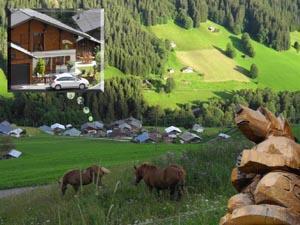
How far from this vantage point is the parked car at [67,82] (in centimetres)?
2622

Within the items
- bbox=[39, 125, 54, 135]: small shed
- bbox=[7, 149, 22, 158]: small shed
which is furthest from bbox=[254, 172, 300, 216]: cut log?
bbox=[39, 125, 54, 135]: small shed

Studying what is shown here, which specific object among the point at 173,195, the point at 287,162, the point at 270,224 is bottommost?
the point at 173,195

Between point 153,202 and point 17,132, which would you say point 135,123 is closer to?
point 17,132

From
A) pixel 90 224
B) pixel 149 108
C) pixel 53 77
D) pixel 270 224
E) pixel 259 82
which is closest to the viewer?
pixel 270 224

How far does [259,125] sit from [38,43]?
23.8m

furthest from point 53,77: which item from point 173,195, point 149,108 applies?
point 149,108

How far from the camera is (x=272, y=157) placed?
91.0 inches

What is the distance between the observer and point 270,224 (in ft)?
6.93

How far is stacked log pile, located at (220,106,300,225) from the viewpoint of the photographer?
2.14 m

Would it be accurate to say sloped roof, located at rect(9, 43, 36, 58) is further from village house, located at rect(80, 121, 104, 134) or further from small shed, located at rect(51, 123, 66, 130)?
small shed, located at rect(51, 123, 66, 130)

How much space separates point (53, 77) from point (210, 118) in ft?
351

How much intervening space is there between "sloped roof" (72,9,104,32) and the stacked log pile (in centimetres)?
2491

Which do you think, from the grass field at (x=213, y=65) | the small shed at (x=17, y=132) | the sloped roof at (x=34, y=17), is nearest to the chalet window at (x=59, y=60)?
the sloped roof at (x=34, y=17)

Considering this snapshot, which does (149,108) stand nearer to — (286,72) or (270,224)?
(286,72)
